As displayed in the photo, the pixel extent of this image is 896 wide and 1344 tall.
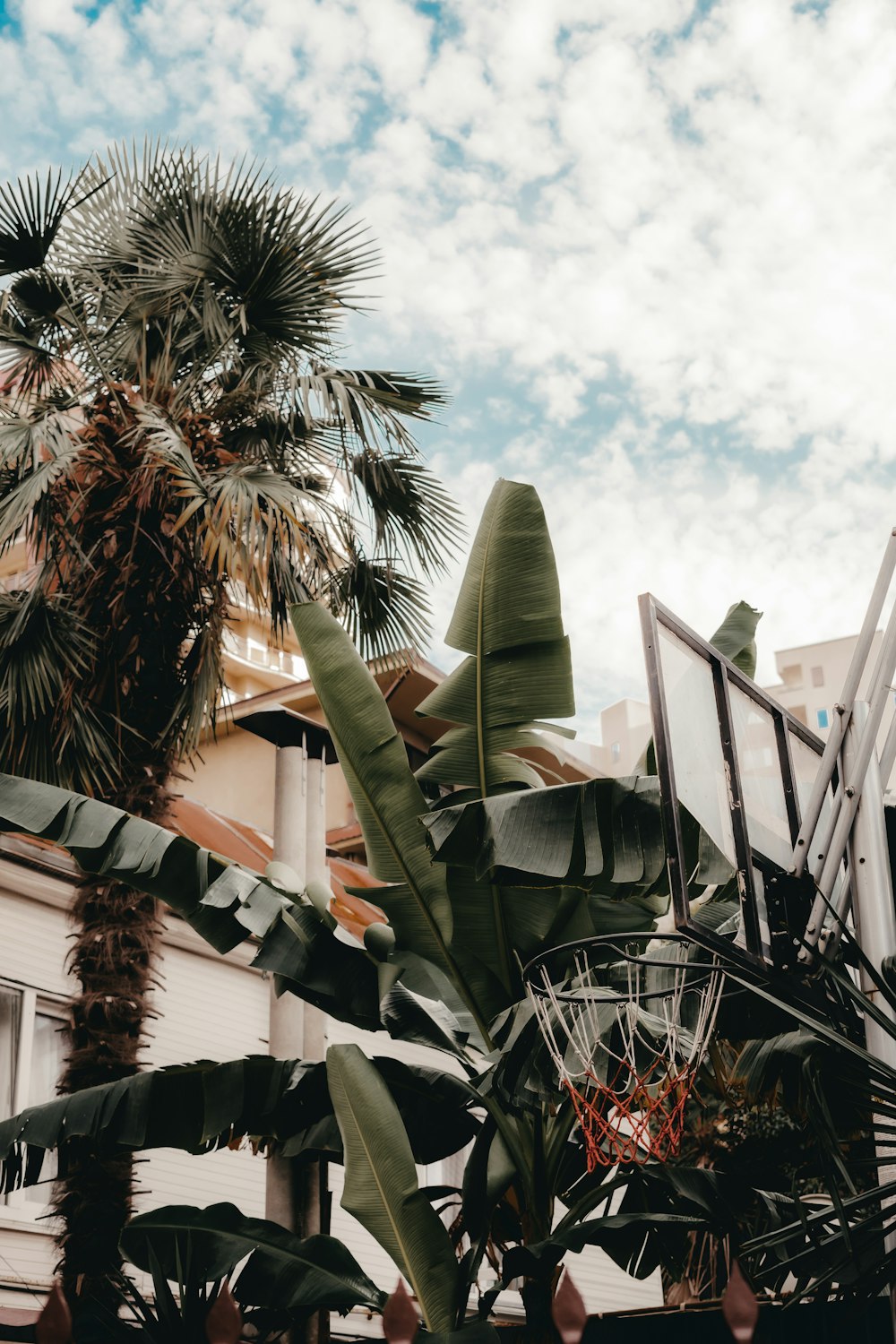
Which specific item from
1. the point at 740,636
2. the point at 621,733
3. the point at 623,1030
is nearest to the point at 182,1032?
the point at 623,1030

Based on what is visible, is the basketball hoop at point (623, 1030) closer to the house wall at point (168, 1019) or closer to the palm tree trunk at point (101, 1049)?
the palm tree trunk at point (101, 1049)

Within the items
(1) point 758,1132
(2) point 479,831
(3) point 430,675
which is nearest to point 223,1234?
(2) point 479,831

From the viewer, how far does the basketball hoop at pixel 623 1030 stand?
6.82m

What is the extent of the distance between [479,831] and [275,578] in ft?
→ 13.4

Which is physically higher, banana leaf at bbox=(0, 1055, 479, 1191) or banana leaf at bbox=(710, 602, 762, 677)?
banana leaf at bbox=(710, 602, 762, 677)

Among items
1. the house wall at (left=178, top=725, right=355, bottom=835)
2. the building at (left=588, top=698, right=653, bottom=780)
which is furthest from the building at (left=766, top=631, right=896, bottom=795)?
the house wall at (left=178, top=725, right=355, bottom=835)

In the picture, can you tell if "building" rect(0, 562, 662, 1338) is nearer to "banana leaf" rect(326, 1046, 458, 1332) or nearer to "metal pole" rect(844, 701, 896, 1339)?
"banana leaf" rect(326, 1046, 458, 1332)

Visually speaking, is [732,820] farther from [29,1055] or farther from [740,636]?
[29,1055]

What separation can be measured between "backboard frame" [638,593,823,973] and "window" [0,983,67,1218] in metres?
6.73

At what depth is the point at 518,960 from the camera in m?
8.85

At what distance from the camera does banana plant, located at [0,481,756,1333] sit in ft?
24.4

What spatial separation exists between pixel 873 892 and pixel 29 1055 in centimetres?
747

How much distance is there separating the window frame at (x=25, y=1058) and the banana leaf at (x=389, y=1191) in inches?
148

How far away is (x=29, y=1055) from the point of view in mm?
11141
